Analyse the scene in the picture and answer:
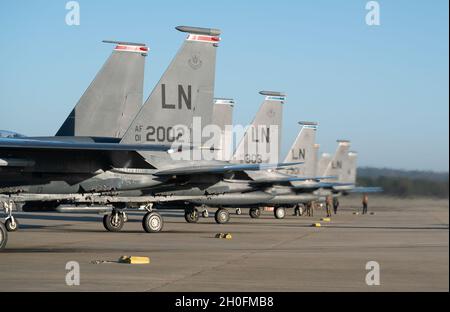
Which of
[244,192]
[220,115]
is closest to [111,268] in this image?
[244,192]

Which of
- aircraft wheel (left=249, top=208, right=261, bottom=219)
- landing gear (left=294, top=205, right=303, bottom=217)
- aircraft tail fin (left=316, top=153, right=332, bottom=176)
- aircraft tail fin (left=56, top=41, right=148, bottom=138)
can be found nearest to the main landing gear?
aircraft tail fin (left=56, top=41, right=148, bottom=138)

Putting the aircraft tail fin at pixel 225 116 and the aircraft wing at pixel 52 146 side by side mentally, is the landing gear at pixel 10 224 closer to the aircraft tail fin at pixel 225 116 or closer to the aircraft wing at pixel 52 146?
the aircraft wing at pixel 52 146

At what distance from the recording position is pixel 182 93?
23.3 m

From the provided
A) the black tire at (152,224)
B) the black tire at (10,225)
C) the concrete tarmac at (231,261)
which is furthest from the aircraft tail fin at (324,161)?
the black tire at (10,225)

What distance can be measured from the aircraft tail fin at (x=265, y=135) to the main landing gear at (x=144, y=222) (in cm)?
1155

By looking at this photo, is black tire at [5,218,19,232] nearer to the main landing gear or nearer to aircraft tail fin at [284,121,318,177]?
the main landing gear

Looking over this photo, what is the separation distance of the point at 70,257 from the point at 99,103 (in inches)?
367

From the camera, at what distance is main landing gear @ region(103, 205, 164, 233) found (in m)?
25.4

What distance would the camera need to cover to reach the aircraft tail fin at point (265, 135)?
121ft

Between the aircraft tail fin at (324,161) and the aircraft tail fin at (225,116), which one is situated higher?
the aircraft tail fin at (225,116)

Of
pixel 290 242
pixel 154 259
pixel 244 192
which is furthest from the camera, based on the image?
pixel 244 192

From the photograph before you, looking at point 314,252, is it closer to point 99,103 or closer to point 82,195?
point 82,195

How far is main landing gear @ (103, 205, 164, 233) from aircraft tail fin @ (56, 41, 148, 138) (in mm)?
2615
